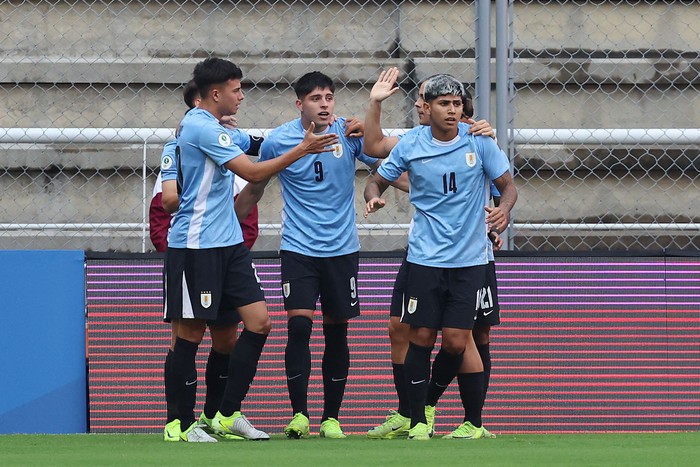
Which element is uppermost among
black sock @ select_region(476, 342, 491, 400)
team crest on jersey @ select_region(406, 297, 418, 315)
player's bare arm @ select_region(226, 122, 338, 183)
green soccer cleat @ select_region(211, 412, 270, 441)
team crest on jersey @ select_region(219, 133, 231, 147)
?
team crest on jersey @ select_region(219, 133, 231, 147)

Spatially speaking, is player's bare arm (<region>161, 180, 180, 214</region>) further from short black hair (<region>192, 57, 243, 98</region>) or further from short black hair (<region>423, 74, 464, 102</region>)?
short black hair (<region>423, 74, 464, 102</region>)

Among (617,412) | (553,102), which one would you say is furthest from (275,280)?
(553,102)

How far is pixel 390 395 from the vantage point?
7.89 m

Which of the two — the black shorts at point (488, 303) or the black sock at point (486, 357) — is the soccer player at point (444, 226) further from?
the black sock at point (486, 357)

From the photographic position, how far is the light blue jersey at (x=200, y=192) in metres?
6.40

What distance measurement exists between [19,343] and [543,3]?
182 inches

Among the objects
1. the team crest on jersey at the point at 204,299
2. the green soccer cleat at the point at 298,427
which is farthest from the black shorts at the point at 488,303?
the team crest on jersey at the point at 204,299

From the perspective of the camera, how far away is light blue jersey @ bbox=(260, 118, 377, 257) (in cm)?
689

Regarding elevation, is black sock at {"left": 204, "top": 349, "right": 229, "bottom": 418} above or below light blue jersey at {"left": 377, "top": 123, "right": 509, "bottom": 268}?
below

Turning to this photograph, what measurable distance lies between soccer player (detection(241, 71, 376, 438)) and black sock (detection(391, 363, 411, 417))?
0.92ft

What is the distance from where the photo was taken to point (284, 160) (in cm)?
621

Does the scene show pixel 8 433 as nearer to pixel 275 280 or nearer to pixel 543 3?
pixel 275 280

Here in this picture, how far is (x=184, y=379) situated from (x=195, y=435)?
0.28 meters

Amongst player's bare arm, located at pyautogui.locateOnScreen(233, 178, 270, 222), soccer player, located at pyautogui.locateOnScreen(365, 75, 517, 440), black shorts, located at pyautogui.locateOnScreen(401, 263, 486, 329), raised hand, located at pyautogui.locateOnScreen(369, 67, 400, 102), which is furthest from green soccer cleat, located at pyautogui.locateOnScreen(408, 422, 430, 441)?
raised hand, located at pyautogui.locateOnScreen(369, 67, 400, 102)
